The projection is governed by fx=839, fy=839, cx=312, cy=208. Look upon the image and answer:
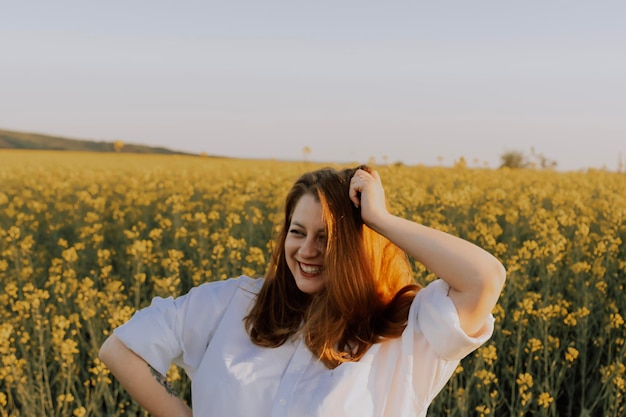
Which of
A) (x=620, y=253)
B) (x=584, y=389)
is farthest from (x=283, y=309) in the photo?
(x=620, y=253)

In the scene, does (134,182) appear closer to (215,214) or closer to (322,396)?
(215,214)

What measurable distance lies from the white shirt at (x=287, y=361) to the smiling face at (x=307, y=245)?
0.15m

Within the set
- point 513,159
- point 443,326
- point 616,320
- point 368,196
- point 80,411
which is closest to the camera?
point 443,326

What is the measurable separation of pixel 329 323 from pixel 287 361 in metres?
0.14

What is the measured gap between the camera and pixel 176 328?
2076mm

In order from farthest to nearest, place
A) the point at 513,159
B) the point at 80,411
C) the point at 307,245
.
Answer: the point at 513,159 < the point at 80,411 < the point at 307,245

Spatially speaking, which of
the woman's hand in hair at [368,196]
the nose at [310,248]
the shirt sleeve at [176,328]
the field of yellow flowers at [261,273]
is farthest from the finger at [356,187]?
the field of yellow flowers at [261,273]

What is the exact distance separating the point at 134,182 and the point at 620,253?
4677mm

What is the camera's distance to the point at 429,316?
1.79 metres

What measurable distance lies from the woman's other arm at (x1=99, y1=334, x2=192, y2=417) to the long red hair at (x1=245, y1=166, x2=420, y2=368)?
0.98 feet

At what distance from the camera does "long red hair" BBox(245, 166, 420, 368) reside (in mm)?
1905

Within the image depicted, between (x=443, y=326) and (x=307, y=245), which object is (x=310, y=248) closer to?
(x=307, y=245)

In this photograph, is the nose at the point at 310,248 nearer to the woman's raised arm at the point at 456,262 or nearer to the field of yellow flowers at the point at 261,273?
the woman's raised arm at the point at 456,262

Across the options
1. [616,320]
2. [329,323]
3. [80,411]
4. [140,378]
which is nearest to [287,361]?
[329,323]
